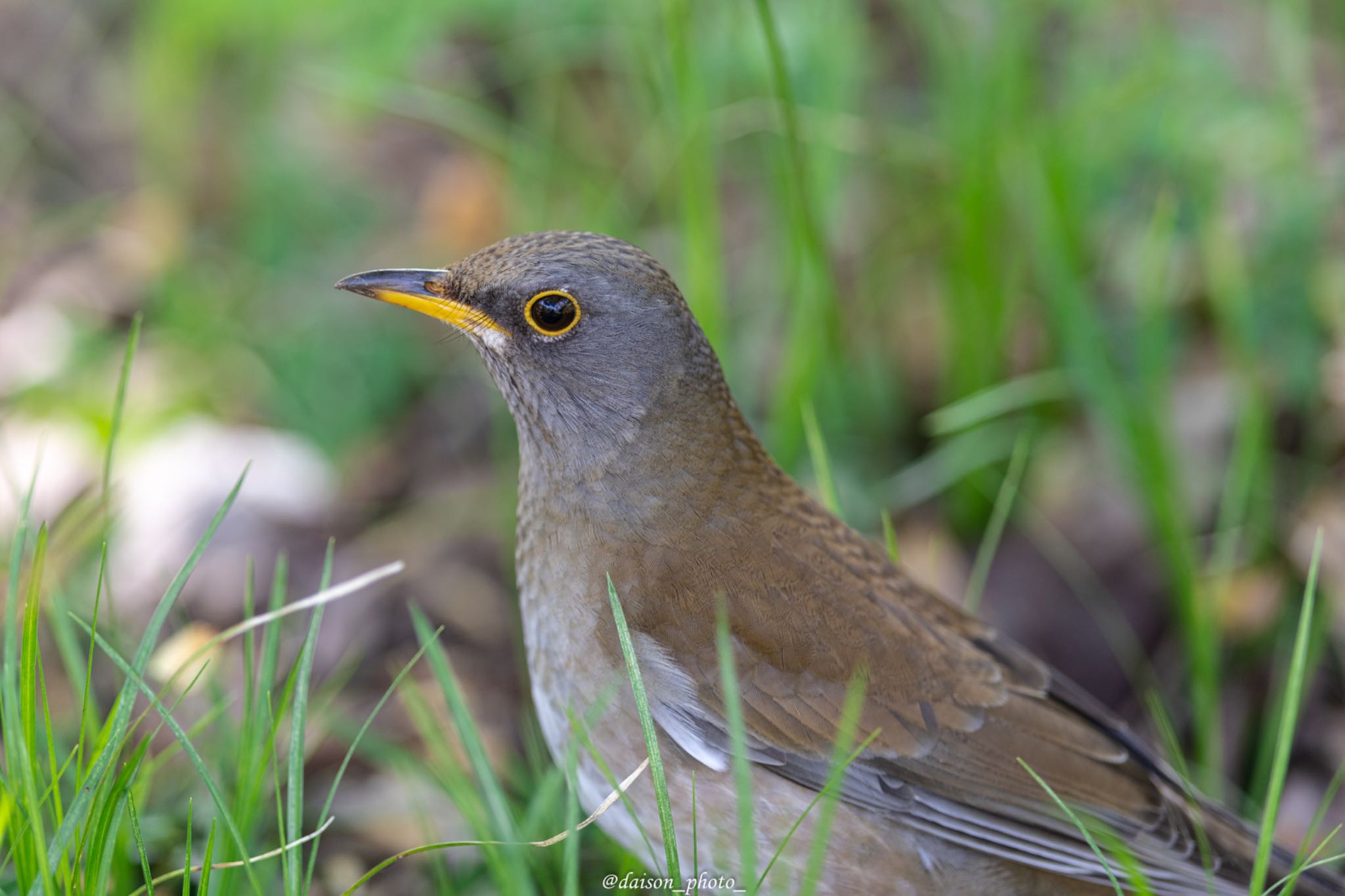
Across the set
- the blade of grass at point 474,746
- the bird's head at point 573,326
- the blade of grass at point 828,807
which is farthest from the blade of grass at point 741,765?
the bird's head at point 573,326

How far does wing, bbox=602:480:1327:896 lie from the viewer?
256cm

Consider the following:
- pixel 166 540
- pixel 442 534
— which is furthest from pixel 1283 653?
pixel 166 540

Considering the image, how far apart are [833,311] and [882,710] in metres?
1.50

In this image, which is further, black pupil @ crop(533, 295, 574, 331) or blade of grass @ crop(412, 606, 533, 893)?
black pupil @ crop(533, 295, 574, 331)

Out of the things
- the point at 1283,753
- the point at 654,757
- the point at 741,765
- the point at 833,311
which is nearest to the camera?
the point at 741,765

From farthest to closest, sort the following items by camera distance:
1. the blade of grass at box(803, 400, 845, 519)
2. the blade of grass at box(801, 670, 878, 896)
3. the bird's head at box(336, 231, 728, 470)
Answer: the blade of grass at box(803, 400, 845, 519)
the bird's head at box(336, 231, 728, 470)
the blade of grass at box(801, 670, 878, 896)

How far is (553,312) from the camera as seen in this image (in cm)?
264

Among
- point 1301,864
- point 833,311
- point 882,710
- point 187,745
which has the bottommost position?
point 1301,864

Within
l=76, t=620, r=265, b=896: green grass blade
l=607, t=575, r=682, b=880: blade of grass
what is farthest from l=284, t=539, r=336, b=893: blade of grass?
l=607, t=575, r=682, b=880: blade of grass

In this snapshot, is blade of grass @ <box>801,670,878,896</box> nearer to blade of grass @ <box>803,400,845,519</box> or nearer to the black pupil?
blade of grass @ <box>803,400,845,519</box>

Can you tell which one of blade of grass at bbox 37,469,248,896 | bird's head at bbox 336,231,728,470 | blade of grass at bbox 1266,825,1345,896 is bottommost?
blade of grass at bbox 1266,825,1345,896

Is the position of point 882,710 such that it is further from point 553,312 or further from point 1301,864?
point 553,312

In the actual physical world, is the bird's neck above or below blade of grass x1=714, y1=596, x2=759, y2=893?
above

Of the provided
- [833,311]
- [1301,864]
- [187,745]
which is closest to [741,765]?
[187,745]
